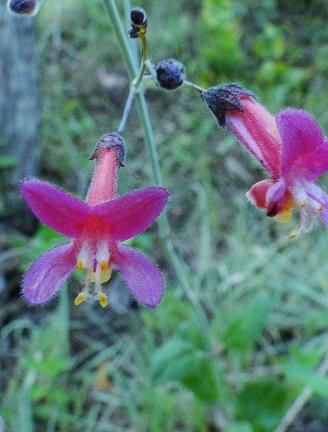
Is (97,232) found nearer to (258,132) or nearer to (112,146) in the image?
(112,146)

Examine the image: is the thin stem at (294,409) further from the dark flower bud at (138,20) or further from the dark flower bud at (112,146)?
the dark flower bud at (138,20)

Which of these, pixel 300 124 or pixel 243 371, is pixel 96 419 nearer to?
pixel 243 371

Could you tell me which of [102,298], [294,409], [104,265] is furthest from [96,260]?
[294,409]

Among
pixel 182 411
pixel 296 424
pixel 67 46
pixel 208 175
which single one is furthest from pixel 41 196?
pixel 67 46

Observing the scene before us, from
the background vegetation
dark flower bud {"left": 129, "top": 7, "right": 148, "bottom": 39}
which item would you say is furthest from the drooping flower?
the background vegetation

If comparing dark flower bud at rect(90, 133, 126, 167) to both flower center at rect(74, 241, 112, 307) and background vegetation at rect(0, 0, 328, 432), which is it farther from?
background vegetation at rect(0, 0, 328, 432)

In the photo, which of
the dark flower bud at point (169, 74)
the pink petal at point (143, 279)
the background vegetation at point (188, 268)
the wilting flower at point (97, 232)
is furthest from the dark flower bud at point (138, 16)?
the background vegetation at point (188, 268)
